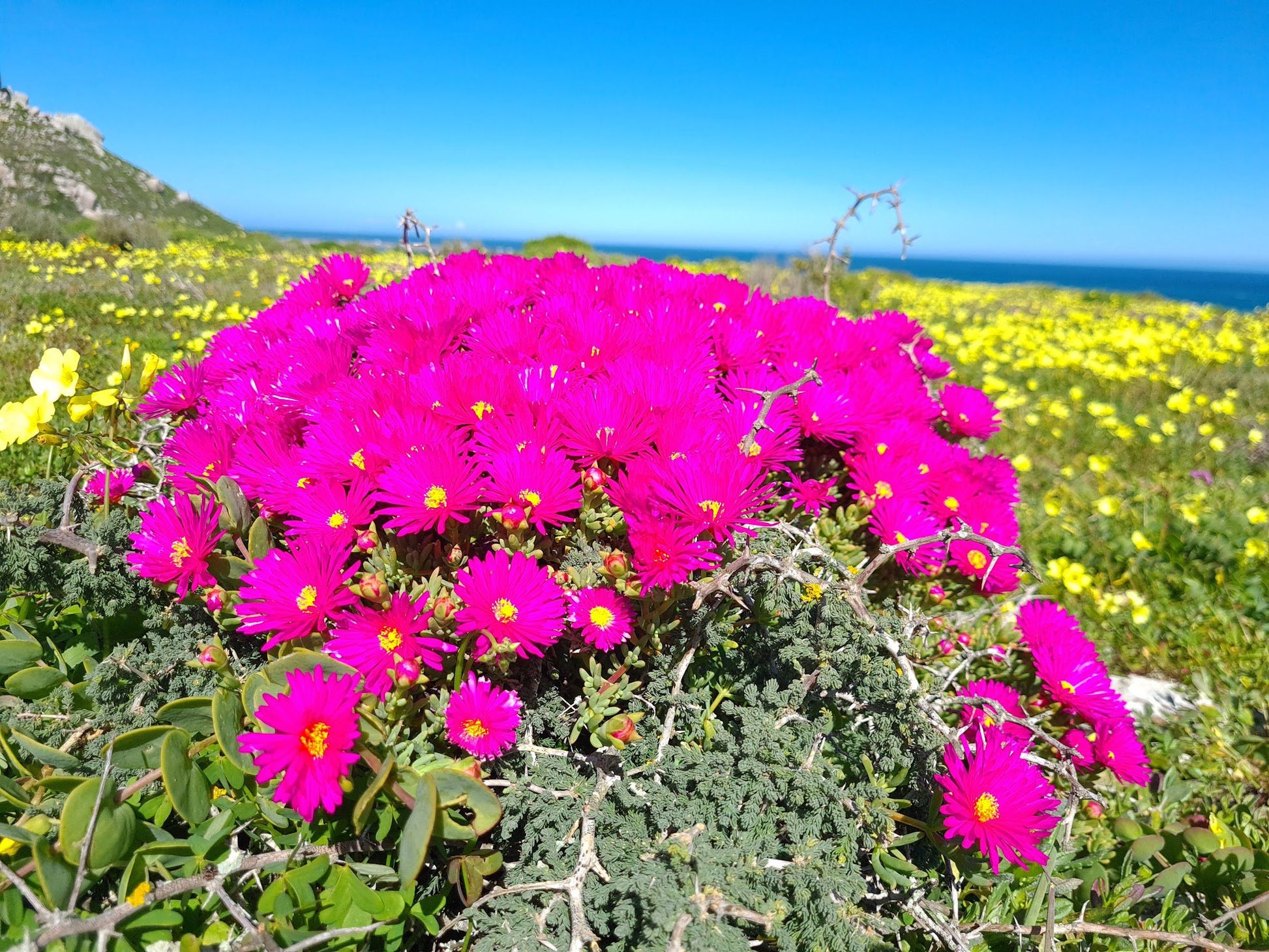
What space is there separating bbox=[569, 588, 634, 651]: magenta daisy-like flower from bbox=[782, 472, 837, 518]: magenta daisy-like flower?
501mm

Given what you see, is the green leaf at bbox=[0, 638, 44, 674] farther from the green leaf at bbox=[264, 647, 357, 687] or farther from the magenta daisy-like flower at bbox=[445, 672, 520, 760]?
the magenta daisy-like flower at bbox=[445, 672, 520, 760]

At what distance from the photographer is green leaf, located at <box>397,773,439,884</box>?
0.93 m

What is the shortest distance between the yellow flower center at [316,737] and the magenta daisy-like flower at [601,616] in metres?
0.40

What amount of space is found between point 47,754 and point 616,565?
984 millimetres

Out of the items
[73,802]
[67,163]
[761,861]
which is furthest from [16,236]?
[67,163]

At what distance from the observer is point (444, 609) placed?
42.1 inches

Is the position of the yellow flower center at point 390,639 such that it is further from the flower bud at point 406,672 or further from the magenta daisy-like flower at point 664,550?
the magenta daisy-like flower at point 664,550

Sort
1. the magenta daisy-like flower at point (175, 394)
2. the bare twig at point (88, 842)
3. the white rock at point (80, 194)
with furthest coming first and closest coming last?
the white rock at point (80, 194), the magenta daisy-like flower at point (175, 394), the bare twig at point (88, 842)

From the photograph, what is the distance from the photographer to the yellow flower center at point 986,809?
1.13 m

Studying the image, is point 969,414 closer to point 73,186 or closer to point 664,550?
point 664,550

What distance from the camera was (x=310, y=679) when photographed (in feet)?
3.16

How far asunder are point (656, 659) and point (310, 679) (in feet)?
1.98

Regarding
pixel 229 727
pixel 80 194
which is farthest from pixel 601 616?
pixel 80 194

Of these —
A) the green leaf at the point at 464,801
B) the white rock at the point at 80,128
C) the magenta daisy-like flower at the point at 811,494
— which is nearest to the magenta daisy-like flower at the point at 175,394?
the green leaf at the point at 464,801
